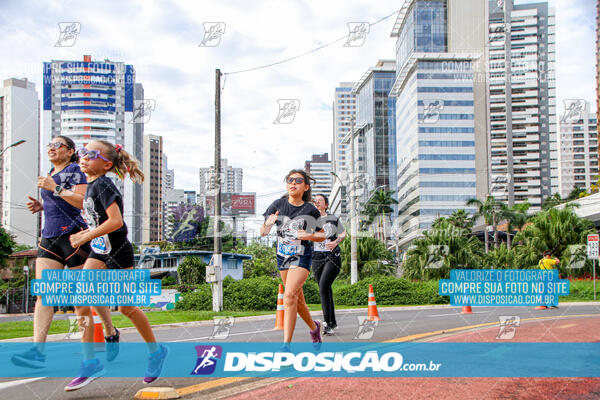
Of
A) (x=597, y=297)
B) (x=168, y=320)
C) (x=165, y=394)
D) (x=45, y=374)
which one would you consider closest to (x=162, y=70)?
(x=168, y=320)

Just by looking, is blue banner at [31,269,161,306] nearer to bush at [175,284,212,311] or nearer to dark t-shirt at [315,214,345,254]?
dark t-shirt at [315,214,345,254]

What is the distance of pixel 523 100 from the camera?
14988 centimetres

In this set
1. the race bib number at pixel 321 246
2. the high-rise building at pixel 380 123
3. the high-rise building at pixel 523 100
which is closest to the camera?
the race bib number at pixel 321 246

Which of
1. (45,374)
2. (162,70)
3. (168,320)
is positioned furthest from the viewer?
(168,320)

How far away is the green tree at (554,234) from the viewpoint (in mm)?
28297

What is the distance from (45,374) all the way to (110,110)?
47.8 meters

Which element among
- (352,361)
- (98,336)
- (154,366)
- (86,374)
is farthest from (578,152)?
(86,374)

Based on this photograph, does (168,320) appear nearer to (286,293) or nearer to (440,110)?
(286,293)

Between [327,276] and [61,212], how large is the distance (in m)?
3.90

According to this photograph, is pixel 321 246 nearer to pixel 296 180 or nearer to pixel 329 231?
pixel 329 231

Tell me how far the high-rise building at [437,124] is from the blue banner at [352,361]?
336 ft

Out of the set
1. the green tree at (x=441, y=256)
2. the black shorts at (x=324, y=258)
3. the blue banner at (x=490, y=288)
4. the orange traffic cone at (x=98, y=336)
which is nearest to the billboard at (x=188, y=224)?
the green tree at (x=441, y=256)

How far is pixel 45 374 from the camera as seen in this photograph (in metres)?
4.14

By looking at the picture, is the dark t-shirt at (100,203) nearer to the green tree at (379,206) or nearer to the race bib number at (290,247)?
the race bib number at (290,247)
